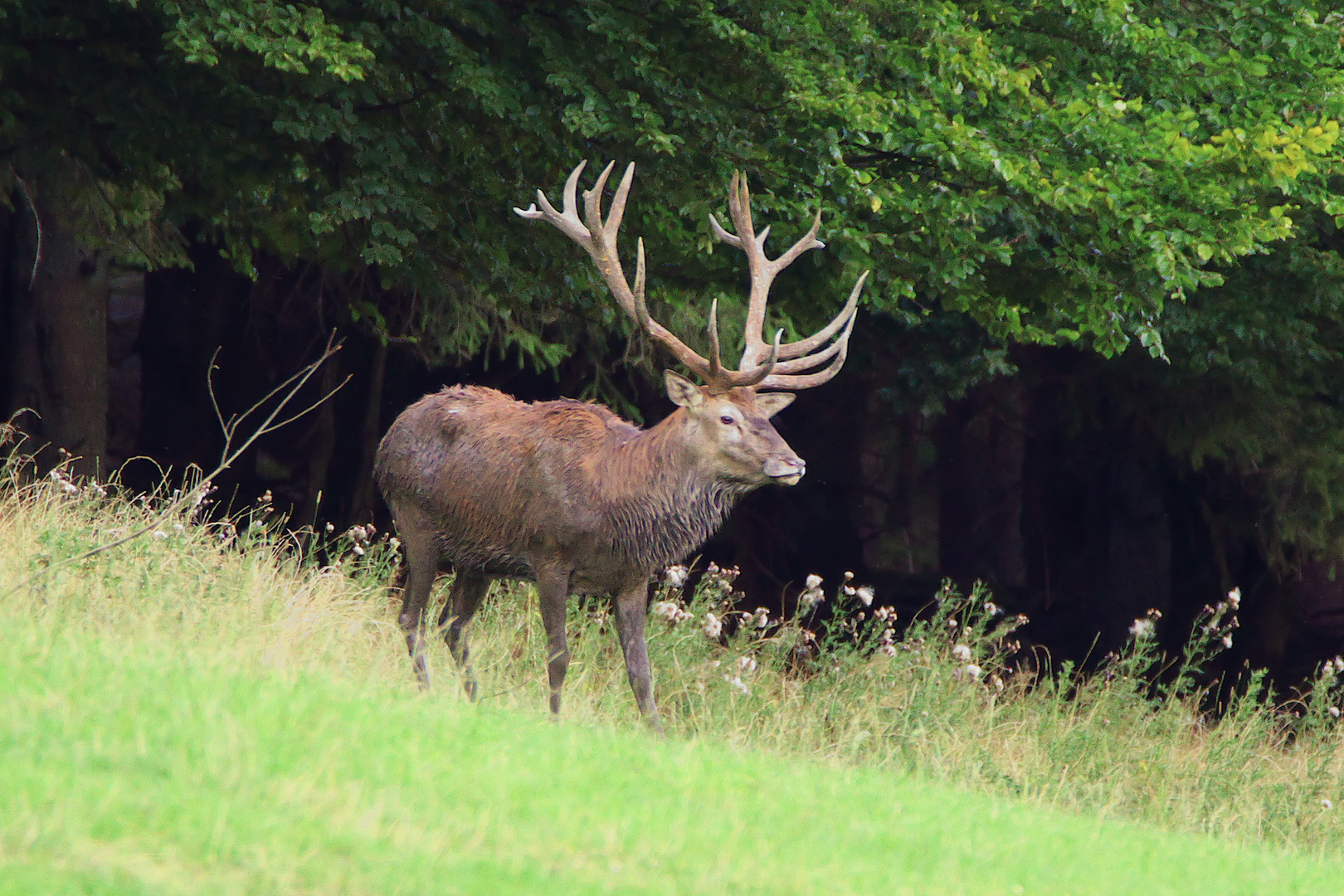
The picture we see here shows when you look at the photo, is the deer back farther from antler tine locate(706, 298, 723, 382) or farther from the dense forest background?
the dense forest background

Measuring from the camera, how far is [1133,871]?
5094 millimetres

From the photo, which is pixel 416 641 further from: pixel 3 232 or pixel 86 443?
pixel 3 232

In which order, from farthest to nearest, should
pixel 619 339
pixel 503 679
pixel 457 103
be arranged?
1. pixel 619 339
2. pixel 457 103
3. pixel 503 679

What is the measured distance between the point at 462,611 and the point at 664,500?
137 centimetres

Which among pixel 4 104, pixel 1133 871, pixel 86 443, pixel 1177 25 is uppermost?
pixel 1177 25

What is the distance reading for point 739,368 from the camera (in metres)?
7.36

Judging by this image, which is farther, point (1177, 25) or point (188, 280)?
point (188, 280)

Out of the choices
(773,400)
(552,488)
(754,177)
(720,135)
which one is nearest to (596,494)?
(552,488)

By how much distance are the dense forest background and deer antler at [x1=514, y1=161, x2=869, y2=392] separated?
106cm

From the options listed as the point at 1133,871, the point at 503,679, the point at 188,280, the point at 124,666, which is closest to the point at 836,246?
the point at 503,679

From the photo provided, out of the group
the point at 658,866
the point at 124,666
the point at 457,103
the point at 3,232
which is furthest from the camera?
the point at 3,232

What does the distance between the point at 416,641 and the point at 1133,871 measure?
11.6ft

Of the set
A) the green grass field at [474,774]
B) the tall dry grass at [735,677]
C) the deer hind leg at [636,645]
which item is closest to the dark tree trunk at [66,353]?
the tall dry grass at [735,677]

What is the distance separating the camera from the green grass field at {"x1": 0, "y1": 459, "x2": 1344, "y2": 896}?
3.59 metres
